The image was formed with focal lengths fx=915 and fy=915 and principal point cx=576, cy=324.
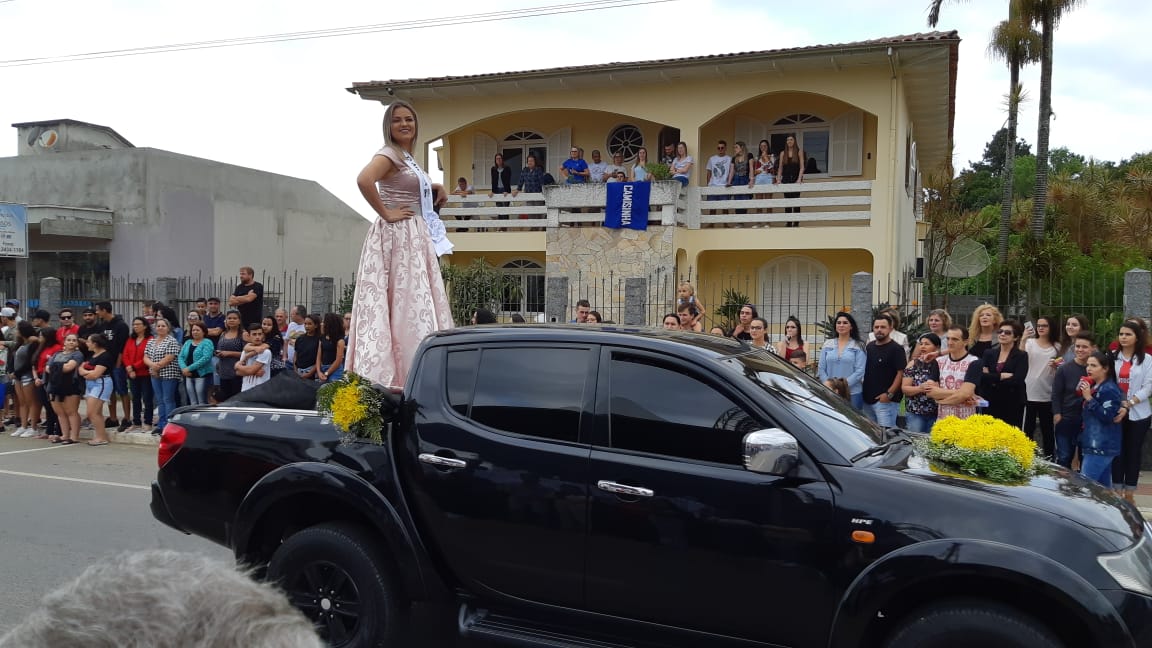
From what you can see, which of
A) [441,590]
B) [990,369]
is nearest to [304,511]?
[441,590]

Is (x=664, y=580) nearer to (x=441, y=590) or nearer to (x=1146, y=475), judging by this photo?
(x=441, y=590)

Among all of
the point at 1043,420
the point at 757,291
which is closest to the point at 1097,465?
the point at 1043,420

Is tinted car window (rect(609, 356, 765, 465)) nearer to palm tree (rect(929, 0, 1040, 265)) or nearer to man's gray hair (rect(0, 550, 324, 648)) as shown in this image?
man's gray hair (rect(0, 550, 324, 648))

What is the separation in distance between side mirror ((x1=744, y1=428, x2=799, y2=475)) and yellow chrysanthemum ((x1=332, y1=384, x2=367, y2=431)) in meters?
1.91

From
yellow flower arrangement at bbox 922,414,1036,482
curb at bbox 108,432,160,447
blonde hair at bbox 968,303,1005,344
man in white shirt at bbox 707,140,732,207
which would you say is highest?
man in white shirt at bbox 707,140,732,207

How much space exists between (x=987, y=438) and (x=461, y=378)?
2.46m

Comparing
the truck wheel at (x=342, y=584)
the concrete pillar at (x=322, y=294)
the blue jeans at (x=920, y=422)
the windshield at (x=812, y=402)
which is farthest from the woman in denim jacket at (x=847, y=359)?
the concrete pillar at (x=322, y=294)

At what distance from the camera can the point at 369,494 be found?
4.44 meters

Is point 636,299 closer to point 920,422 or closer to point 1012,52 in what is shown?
point 920,422

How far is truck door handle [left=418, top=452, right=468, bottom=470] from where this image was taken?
4316 mm

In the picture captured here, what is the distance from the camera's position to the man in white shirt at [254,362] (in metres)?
11.9

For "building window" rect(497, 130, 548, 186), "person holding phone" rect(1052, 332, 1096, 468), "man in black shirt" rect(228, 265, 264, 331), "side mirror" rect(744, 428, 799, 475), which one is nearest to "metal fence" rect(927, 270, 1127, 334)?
"person holding phone" rect(1052, 332, 1096, 468)

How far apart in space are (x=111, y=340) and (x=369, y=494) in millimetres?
10455

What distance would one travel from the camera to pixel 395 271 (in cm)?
562
